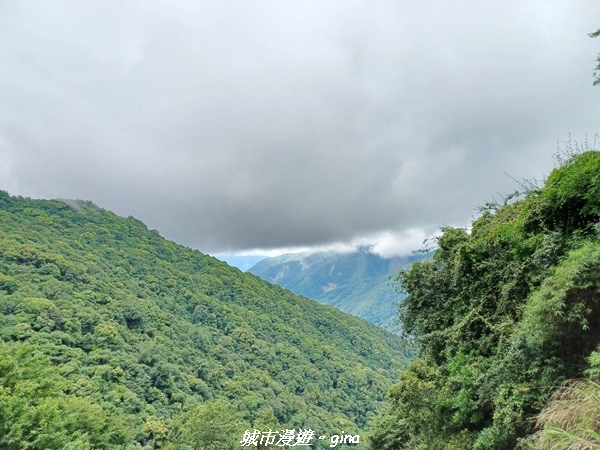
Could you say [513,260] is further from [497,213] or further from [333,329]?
[333,329]

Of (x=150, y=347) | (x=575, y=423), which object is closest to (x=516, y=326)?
(x=575, y=423)

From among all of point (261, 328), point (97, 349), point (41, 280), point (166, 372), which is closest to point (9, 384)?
point (97, 349)

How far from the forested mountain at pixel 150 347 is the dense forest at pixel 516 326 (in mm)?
11379

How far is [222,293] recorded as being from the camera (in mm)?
80688

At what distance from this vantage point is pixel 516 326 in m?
7.07

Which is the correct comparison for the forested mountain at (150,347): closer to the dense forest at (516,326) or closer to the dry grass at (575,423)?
the dense forest at (516,326)

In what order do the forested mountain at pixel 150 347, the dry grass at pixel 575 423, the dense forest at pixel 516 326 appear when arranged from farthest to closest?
the forested mountain at pixel 150 347 < the dense forest at pixel 516 326 < the dry grass at pixel 575 423

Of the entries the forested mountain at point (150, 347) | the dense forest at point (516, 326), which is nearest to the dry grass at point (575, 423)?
the dense forest at point (516, 326)

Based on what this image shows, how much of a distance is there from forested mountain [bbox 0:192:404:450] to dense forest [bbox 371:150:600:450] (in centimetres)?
1138

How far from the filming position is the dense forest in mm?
5301

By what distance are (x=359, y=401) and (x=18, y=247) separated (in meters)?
56.2

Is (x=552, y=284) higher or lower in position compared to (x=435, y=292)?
lower

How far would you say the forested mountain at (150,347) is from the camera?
18.0m

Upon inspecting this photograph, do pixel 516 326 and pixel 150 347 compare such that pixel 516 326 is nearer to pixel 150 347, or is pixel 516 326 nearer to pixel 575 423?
pixel 575 423
